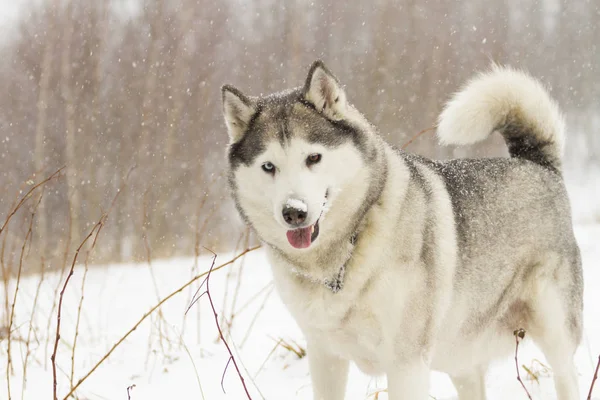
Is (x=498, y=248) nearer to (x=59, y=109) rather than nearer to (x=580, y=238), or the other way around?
(x=580, y=238)

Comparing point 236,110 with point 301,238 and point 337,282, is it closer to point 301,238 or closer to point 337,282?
point 301,238

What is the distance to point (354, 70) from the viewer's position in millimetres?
11602

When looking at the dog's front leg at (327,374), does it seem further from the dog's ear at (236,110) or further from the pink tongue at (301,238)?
the dog's ear at (236,110)

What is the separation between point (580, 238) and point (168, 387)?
5138 millimetres

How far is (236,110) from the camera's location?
226 cm

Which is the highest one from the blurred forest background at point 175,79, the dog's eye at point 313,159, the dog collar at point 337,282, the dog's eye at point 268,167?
the blurred forest background at point 175,79

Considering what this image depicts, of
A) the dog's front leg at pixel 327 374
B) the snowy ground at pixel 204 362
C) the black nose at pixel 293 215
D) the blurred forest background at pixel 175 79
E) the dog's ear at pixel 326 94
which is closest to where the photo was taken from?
the black nose at pixel 293 215

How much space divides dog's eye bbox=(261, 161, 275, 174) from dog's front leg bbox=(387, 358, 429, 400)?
2.73ft

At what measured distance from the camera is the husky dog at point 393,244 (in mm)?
2039

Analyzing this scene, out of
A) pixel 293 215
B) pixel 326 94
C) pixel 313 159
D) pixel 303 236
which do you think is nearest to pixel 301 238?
pixel 303 236

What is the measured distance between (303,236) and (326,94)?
1.85ft

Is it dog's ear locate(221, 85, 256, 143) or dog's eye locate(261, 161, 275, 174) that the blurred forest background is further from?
dog's eye locate(261, 161, 275, 174)

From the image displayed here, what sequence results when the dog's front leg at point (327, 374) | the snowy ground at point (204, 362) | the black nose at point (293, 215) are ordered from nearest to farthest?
the black nose at point (293, 215) → the dog's front leg at point (327, 374) → the snowy ground at point (204, 362)

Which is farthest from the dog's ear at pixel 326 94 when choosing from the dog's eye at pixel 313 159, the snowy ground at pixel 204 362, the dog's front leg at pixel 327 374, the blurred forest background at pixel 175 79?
the blurred forest background at pixel 175 79
